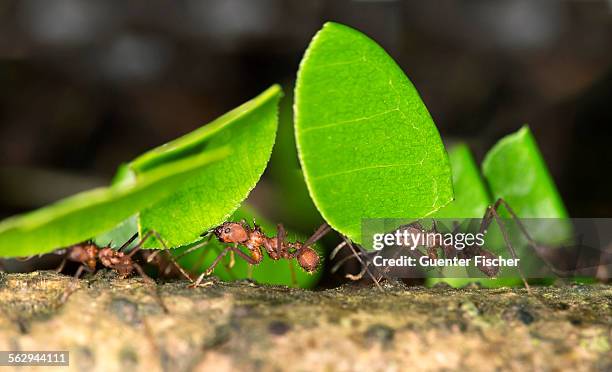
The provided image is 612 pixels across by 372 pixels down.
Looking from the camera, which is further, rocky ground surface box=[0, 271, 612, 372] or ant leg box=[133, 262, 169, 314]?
ant leg box=[133, 262, 169, 314]

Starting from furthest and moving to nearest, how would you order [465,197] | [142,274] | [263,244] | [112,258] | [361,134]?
[465,197], [263,244], [112,258], [142,274], [361,134]

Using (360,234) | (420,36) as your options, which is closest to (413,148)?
(360,234)

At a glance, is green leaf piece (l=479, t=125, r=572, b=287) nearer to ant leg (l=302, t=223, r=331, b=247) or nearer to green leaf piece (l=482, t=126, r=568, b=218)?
green leaf piece (l=482, t=126, r=568, b=218)

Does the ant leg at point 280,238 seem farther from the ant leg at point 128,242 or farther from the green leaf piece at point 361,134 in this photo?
the green leaf piece at point 361,134

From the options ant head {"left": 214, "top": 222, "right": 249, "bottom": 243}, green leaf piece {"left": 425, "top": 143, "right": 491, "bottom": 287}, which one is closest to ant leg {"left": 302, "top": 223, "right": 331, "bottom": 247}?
ant head {"left": 214, "top": 222, "right": 249, "bottom": 243}

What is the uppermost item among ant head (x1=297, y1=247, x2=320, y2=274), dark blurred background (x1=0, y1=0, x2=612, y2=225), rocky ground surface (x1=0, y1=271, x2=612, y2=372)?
dark blurred background (x1=0, y1=0, x2=612, y2=225)

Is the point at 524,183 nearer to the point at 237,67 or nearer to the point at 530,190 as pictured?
the point at 530,190

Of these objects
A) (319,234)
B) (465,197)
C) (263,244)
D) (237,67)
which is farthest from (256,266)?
(237,67)
